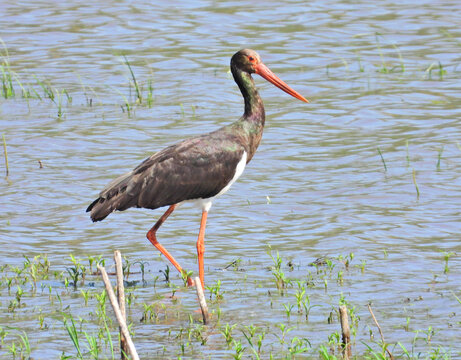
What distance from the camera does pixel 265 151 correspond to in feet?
39.4

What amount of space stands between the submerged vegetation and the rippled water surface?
0.10 feet

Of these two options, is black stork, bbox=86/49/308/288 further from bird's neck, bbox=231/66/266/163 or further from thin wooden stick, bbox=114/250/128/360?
thin wooden stick, bbox=114/250/128/360

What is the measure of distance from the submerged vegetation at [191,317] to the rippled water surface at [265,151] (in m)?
0.03

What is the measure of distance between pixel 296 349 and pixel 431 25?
11.0 meters

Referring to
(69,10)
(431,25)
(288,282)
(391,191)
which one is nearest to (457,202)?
(391,191)

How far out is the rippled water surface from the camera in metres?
7.67

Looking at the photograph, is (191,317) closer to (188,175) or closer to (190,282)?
(190,282)

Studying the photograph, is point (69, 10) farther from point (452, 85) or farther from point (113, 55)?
point (452, 85)

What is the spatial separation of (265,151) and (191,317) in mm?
4998

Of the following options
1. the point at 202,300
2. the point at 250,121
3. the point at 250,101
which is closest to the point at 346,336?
the point at 202,300

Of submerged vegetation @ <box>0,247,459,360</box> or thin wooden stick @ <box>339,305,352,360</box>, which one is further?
submerged vegetation @ <box>0,247,459,360</box>

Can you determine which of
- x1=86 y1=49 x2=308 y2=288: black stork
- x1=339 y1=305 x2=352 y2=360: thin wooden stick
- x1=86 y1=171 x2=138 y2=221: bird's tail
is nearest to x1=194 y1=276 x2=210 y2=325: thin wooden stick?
x1=339 y1=305 x2=352 y2=360: thin wooden stick

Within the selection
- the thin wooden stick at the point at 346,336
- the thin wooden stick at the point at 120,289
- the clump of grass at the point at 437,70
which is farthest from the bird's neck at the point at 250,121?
the clump of grass at the point at 437,70

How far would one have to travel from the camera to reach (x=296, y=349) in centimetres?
654
